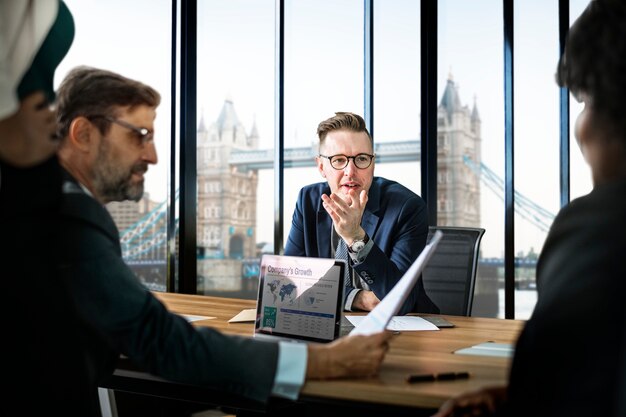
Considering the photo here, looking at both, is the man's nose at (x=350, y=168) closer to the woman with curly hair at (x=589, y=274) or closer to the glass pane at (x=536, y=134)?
the woman with curly hair at (x=589, y=274)

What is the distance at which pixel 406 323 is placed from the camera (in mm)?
2160

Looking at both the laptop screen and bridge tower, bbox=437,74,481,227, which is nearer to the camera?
the laptop screen

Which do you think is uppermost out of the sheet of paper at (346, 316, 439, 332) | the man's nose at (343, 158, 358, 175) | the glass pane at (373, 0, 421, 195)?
the glass pane at (373, 0, 421, 195)

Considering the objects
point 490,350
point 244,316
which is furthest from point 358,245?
point 490,350

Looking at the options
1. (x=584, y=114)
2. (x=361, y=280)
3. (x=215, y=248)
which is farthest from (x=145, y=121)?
(x=215, y=248)

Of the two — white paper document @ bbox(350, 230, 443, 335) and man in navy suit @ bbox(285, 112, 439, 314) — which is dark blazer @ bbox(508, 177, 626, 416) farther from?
man in navy suit @ bbox(285, 112, 439, 314)

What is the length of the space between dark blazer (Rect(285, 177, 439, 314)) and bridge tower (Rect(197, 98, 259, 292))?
1632 millimetres

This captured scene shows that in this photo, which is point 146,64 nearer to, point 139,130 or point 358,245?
point 358,245

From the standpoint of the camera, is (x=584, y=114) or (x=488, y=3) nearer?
→ (x=584, y=114)

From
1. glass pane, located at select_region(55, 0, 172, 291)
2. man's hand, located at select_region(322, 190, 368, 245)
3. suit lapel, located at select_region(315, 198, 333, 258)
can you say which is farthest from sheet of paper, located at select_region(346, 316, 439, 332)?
glass pane, located at select_region(55, 0, 172, 291)

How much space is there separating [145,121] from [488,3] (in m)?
3.72

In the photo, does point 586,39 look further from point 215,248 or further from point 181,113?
point 215,248

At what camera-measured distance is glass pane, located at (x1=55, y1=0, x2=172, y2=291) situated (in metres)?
4.18

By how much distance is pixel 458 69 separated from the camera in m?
4.76
